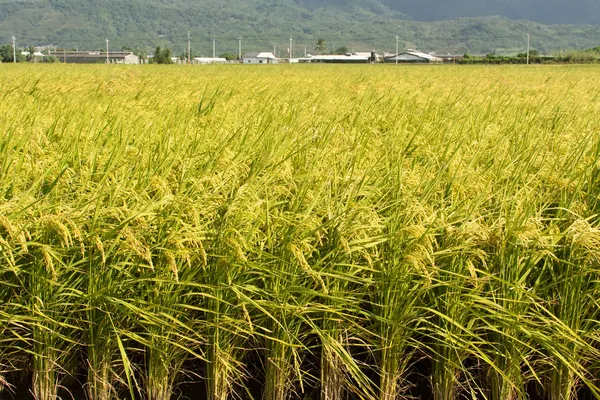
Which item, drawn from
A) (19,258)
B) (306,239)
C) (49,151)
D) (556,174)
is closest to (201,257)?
(306,239)

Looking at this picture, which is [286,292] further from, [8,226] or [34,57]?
[34,57]

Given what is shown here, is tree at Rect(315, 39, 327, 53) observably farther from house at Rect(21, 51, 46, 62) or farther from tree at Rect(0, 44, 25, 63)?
tree at Rect(0, 44, 25, 63)

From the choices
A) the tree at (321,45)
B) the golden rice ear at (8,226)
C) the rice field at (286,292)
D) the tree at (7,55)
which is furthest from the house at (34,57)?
the golden rice ear at (8,226)

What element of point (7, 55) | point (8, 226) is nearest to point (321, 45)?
point (7, 55)

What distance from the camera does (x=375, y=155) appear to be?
3.24 meters

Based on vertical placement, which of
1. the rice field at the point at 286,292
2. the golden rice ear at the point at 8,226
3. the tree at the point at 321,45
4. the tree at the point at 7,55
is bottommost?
the rice field at the point at 286,292

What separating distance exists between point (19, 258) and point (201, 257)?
594 millimetres

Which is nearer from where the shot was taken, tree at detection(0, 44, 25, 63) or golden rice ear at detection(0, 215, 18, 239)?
golden rice ear at detection(0, 215, 18, 239)

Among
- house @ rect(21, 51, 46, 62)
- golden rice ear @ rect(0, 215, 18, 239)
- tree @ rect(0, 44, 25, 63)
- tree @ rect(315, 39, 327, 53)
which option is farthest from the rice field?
tree @ rect(315, 39, 327, 53)

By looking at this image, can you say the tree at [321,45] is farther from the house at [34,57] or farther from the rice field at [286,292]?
the rice field at [286,292]

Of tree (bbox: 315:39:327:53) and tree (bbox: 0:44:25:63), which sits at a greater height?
tree (bbox: 315:39:327:53)

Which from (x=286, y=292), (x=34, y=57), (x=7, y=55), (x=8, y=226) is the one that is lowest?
(x=286, y=292)

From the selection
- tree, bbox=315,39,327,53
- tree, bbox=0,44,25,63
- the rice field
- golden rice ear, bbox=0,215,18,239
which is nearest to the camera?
golden rice ear, bbox=0,215,18,239

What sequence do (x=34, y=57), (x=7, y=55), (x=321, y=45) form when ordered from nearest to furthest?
1. (x=7, y=55)
2. (x=34, y=57)
3. (x=321, y=45)
